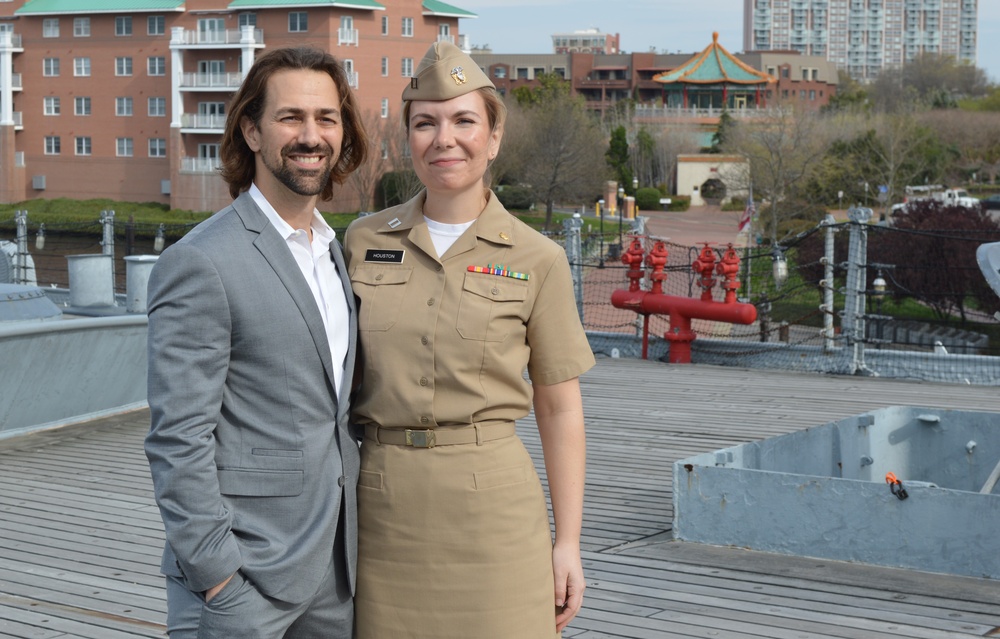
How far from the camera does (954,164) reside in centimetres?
7256

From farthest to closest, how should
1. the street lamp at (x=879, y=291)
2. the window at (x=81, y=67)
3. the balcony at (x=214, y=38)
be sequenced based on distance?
the window at (x=81, y=67) < the balcony at (x=214, y=38) < the street lamp at (x=879, y=291)

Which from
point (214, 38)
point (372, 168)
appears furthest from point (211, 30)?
point (372, 168)

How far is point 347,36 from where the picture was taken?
193ft

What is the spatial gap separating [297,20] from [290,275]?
5877 centimetres

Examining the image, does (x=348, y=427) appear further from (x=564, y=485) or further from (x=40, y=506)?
(x=40, y=506)

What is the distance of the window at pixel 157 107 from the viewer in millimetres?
61312

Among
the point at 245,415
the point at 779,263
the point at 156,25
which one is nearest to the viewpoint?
the point at 245,415

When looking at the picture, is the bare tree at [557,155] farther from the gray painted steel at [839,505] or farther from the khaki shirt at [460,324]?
the khaki shirt at [460,324]

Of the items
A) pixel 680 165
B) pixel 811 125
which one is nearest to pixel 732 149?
pixel 811 125

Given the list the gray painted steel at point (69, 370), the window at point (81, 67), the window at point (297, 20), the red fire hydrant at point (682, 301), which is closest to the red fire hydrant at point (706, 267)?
the red fire hydrant at point (682, 301)

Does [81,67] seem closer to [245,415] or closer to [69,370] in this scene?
[69,370]

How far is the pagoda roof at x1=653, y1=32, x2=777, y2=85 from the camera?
303ft

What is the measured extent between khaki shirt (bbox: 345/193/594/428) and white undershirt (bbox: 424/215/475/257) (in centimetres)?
2

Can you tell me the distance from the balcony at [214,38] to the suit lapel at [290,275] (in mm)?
56783
